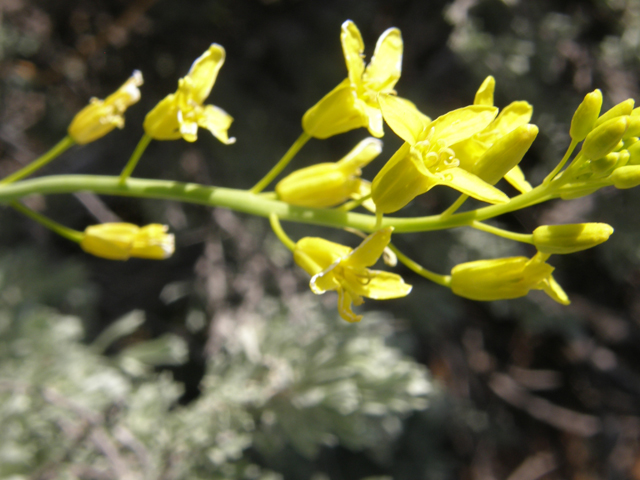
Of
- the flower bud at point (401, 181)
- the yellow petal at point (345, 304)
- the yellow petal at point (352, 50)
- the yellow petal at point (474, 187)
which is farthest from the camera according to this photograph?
the yellow petal at point (352, 50)

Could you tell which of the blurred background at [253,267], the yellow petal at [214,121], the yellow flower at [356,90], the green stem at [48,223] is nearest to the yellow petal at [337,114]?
the yellow flower at [356,90]

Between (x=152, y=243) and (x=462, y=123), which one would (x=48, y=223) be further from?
(x=462, y=123)

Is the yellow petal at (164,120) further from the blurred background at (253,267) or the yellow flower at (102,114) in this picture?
the blurred background at (253,267)

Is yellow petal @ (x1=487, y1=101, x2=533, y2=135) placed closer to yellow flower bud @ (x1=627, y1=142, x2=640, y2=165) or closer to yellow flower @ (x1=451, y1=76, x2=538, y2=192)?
yellow flower @ (x1=451, y1=76, x2=538, y2=192)

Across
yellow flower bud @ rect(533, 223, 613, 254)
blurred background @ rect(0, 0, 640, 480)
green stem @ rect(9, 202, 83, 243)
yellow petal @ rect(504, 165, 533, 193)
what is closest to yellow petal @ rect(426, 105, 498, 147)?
yellow petal @ rect(504, 165, 533, 193)

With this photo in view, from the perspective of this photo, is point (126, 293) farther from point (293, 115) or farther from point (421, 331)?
point (421, 331)
